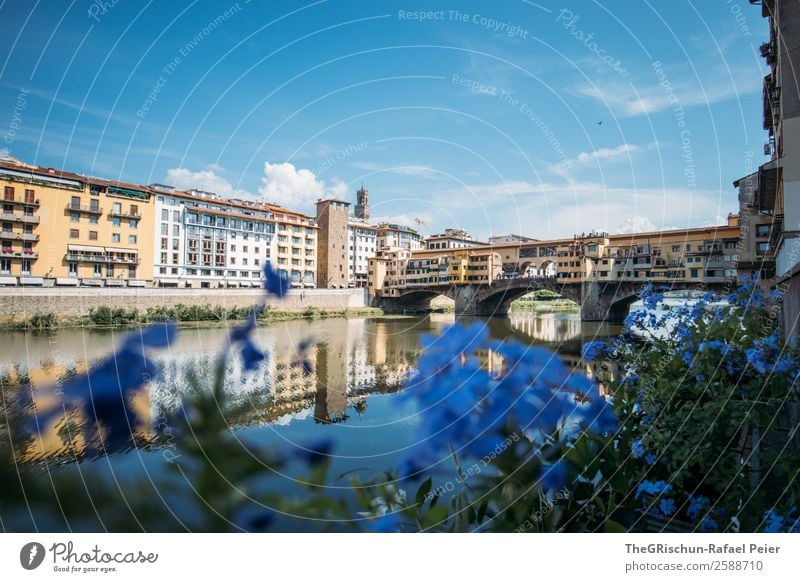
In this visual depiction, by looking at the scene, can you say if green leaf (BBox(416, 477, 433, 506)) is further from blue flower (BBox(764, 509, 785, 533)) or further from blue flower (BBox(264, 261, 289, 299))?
blue flower (BBox(764, 509, 785, 533))

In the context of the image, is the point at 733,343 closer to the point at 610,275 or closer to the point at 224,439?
the point at 224,439

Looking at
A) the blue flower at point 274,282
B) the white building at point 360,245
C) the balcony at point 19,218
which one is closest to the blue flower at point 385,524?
the blue flower at point 274,282

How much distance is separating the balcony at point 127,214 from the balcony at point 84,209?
0.20 ft

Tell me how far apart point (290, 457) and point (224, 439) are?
17 centimetres

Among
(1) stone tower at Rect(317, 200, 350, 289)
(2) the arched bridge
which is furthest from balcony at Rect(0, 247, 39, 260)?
(2) the arched bridge

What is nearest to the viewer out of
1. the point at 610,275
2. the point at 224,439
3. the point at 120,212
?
the point at 224,439

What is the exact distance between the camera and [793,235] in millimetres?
1819

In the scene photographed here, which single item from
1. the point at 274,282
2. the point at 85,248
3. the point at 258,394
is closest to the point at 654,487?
the point at 274,282

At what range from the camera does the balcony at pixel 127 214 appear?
Answer: 174 centimetres

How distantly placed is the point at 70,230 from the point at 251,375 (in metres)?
1.17
